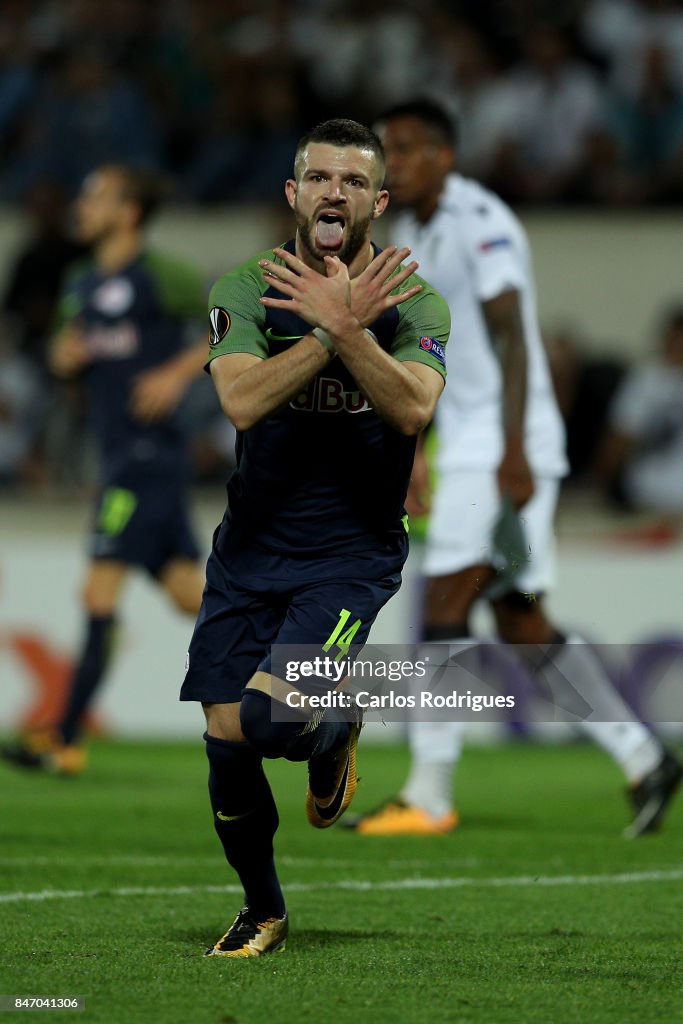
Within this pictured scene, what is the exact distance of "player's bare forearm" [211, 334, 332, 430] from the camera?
13.8 ft

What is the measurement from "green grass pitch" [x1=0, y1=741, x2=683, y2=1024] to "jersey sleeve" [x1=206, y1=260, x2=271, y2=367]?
143 centimetres

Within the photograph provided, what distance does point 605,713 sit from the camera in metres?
7.50

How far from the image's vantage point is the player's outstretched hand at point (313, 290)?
4.17 metres

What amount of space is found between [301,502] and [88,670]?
463 cm

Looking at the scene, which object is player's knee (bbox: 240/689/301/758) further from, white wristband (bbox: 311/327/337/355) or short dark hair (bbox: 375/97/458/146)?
short dark hair (bbox: 375/97/458/146)

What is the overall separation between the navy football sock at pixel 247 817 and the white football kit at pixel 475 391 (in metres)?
2.65

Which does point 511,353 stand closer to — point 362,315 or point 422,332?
point 422,332

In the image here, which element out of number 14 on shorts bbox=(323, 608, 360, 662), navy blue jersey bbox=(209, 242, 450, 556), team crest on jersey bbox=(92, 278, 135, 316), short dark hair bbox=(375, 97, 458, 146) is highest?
Result: short dark hair bbox=(375, 97, 458, 146)

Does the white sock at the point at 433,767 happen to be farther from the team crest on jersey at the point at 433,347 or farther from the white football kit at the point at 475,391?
the team crest on jersey at the point at 433,347

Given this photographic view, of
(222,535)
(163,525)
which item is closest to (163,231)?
(163,525)

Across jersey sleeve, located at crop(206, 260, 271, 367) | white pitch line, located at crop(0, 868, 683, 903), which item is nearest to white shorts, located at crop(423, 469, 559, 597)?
white pitch line, located at crop(0, 868, 683, 903)

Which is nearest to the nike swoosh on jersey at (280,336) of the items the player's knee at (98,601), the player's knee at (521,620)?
the player's knee at (521,620)

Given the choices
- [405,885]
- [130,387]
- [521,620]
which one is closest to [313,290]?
[405,885]

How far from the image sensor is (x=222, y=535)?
469 centimetres
